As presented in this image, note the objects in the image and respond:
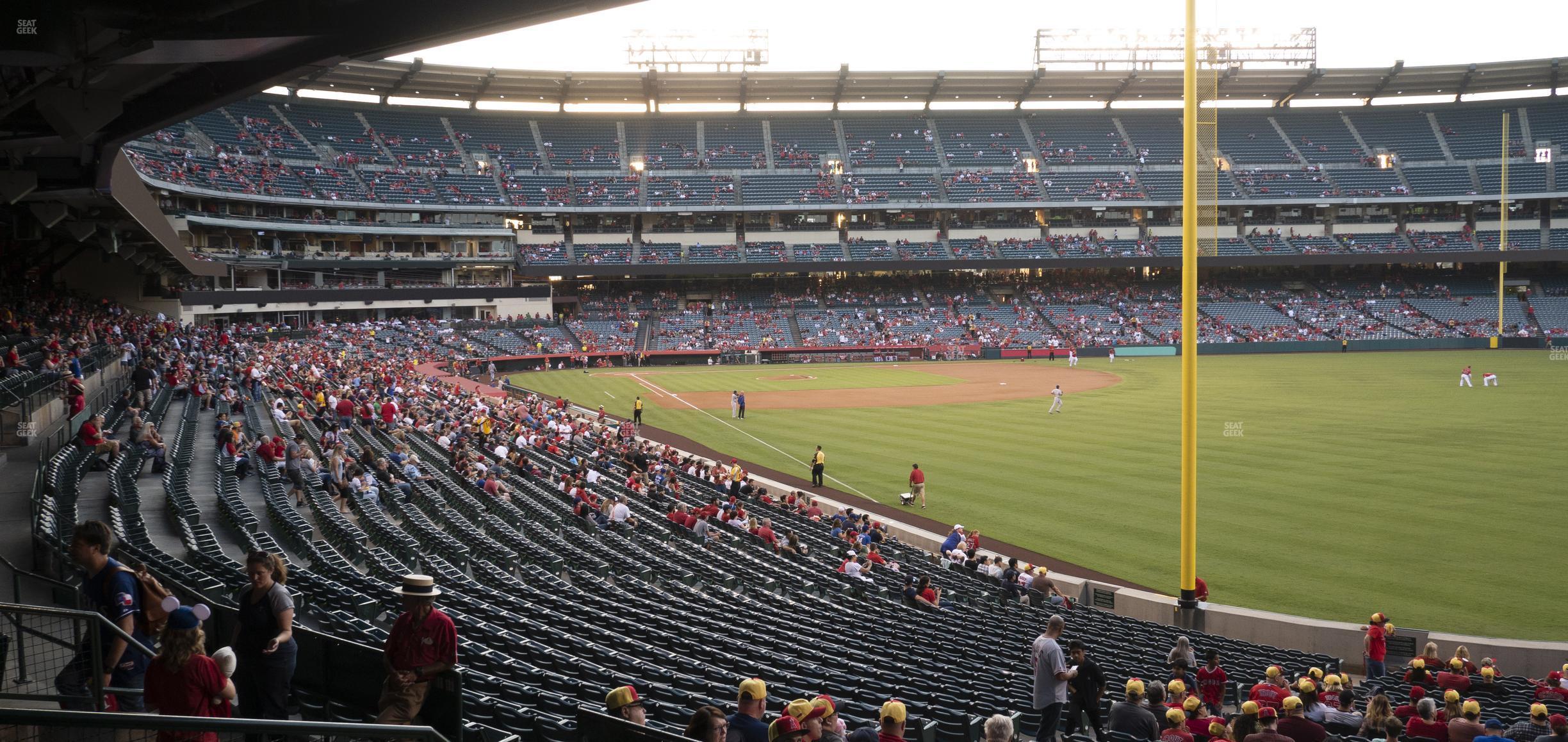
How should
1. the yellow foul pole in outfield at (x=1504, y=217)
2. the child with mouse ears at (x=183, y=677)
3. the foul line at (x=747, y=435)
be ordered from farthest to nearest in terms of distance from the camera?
the yellow foul pole in outfield at (x=1504, y=217), the foul line at (x=747, y=435), the child with mouse ears at (x=183, y=677)

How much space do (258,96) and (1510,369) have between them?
8345cm

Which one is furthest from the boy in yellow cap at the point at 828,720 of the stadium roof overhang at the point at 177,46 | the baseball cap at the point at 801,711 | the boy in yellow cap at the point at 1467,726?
the boy in yellow cap at the point at 1467,726

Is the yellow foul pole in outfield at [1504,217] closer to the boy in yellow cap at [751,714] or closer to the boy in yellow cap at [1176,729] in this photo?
the boy in yellow cap at [1176,729]

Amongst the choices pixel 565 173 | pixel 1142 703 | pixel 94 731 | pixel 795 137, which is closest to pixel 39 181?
pixel 94 731

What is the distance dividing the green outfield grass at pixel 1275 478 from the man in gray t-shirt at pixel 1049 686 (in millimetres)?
10040

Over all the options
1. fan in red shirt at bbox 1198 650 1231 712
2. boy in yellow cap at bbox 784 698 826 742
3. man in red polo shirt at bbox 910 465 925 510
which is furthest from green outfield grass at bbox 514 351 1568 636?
boy in yellow cap at bbox 784 698 826 742

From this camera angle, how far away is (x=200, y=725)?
369cm

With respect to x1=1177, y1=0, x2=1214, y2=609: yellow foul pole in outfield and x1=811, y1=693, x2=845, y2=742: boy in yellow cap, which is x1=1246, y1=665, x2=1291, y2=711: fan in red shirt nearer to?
x1=811, y1=693, x2=845, y2=742: boy in yellow cap

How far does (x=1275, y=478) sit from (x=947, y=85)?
218 feet

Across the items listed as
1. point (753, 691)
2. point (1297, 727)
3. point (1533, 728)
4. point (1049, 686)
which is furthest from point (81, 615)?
point (1533, 728)

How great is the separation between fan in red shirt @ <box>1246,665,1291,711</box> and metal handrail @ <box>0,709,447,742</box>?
322 inches

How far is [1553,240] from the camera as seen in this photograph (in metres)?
78.9

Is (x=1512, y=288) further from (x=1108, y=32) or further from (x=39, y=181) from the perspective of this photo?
(x=39, y=181)

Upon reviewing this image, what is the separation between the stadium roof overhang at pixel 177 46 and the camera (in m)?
7.74
